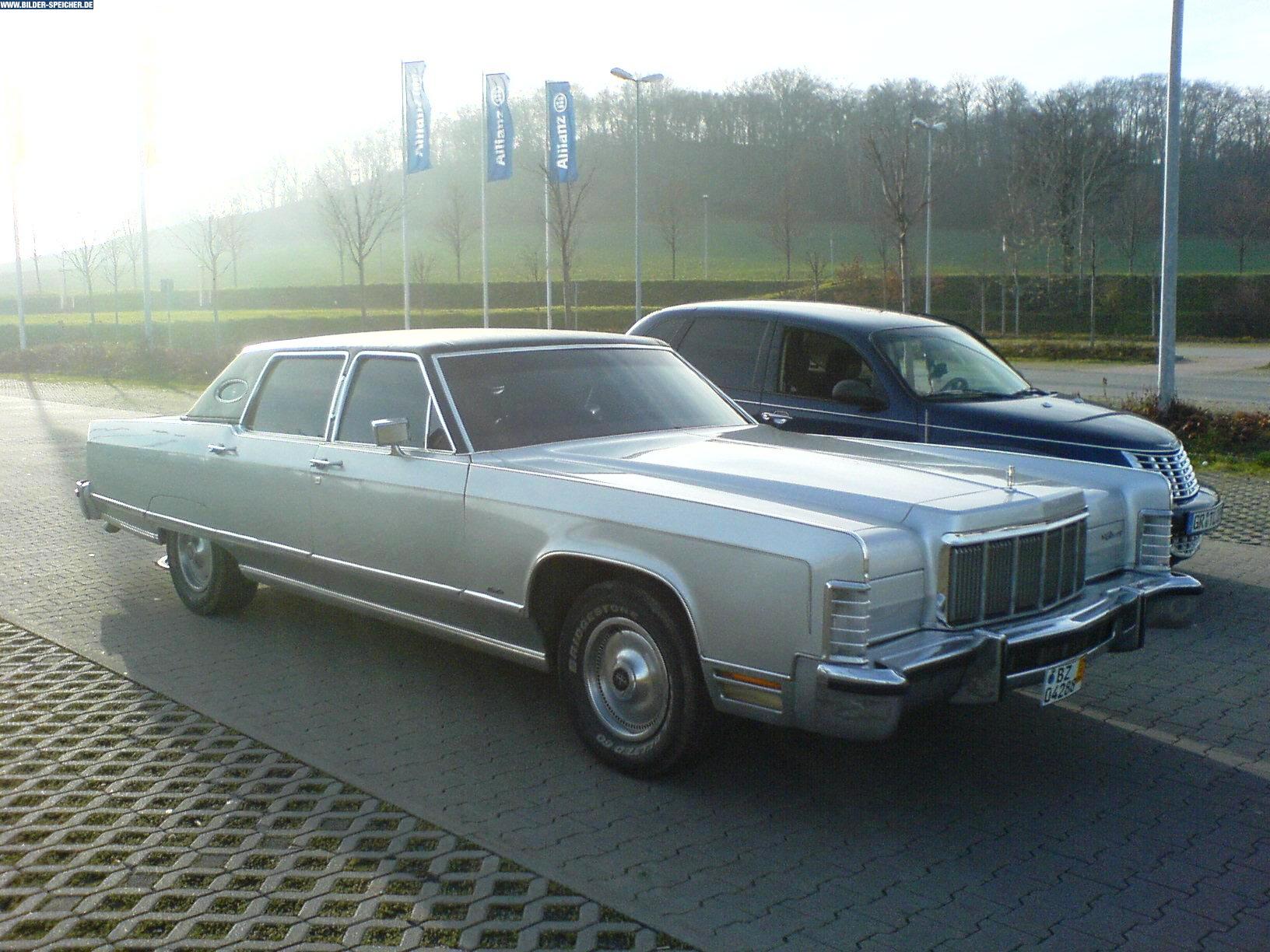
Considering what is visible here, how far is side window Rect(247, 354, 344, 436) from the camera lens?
249 inches

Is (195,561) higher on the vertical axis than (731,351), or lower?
lower

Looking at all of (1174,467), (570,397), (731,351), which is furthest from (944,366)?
(570,397)

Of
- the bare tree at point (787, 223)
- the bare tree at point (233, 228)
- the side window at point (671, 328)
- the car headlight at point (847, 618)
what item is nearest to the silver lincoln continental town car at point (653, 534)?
the car headlight at point (847, 618)

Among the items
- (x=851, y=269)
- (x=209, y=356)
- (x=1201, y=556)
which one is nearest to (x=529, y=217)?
(x=851, y=269)

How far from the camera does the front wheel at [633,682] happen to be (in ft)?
14.7

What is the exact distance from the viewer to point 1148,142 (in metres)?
97.3

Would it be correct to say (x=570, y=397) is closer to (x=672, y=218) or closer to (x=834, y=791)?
(x=834, y=791)

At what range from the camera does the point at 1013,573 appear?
175 inches

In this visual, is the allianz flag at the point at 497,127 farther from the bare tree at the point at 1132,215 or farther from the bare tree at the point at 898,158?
the bare tree at the point at 1132,215

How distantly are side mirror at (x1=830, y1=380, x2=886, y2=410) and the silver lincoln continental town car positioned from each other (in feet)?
7.03

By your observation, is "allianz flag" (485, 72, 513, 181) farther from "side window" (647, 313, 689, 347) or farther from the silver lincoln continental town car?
the silver lincoln continental town car

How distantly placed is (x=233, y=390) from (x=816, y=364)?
3.94 meters

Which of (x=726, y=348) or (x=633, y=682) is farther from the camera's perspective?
(x=726, y=348)

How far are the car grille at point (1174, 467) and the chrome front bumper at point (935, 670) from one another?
11.6 feet
